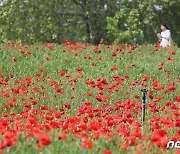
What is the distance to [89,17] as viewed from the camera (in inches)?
1060

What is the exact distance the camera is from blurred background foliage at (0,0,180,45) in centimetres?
2538

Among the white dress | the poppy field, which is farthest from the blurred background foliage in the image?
the poppy field

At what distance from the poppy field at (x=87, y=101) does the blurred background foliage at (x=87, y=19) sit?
9349 millimetres

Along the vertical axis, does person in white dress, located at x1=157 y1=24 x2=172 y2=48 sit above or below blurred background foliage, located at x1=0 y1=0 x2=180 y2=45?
below

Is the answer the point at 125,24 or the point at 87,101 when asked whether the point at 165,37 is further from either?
the point at 87,101

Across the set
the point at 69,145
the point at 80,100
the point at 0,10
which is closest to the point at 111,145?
the point at 69,145

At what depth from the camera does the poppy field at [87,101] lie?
448 cm

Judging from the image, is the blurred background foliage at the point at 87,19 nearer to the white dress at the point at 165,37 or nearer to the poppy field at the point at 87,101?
the white dress at the point at 165,37

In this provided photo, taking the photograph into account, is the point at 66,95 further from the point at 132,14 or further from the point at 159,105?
the point at 132,14

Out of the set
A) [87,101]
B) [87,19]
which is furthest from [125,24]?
[87,101]

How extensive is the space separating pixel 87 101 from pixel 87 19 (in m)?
21.1

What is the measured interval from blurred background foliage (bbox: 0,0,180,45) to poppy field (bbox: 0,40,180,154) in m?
9.35

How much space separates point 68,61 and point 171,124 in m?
8.27

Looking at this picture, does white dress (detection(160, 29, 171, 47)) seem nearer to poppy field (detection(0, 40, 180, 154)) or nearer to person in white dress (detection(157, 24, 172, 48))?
person in white dress (detection(157, 24, 172, 48))
